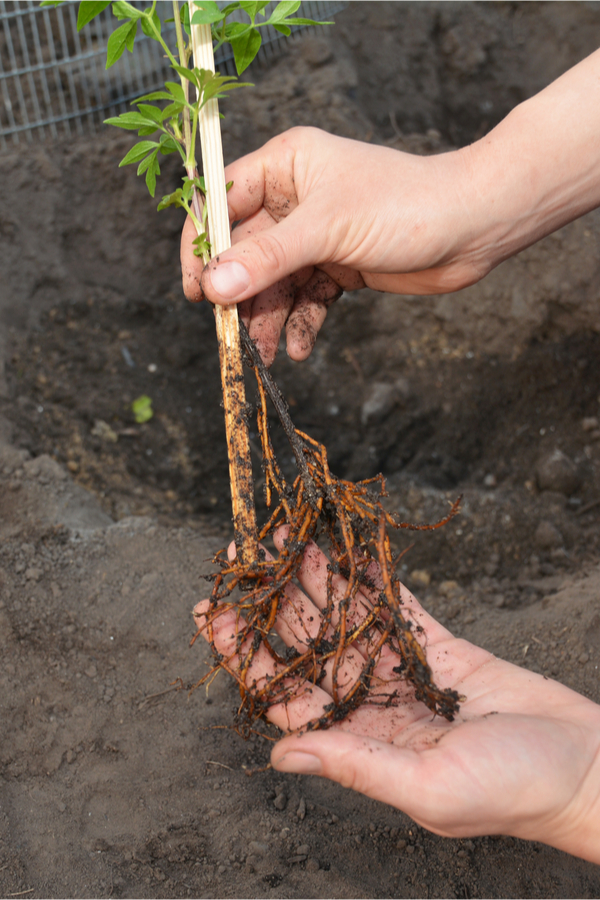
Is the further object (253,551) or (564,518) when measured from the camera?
(564,518)

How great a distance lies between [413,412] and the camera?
11.7 ft

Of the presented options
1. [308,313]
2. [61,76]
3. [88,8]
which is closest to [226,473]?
[308,313]

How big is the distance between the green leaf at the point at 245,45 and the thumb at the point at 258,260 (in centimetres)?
49

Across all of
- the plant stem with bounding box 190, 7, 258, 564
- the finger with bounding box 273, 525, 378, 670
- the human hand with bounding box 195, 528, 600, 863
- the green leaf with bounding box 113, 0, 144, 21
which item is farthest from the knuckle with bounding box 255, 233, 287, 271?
the human hand with bounding box 195, 528, 600, 863

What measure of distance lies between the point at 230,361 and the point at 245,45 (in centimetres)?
89

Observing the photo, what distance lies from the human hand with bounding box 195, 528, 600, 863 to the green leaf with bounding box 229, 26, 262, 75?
177cm

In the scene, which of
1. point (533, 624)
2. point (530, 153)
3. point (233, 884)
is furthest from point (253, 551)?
point (530, 153)

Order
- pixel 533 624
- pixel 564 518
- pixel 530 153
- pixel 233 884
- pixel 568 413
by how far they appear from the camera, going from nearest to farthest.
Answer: pixel 233 884 → pixel 530 153 → pixel 533 624 → pixel 564 518 → pixel 568 413

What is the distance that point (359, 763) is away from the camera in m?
1.29

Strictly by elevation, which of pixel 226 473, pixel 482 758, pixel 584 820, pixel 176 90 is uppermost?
pixel 176 90

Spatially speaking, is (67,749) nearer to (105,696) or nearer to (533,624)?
(105,696)

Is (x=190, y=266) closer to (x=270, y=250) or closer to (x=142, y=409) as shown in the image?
(x=270, y=250)

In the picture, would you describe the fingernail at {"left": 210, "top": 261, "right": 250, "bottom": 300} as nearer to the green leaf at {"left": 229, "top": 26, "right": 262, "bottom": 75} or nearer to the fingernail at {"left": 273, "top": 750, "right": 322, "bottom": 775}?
the green leaf at {"left": 229, "top": 26, "right": 262, "bottom": 75}

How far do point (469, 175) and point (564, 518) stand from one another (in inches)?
69.8
